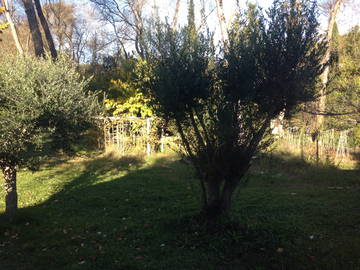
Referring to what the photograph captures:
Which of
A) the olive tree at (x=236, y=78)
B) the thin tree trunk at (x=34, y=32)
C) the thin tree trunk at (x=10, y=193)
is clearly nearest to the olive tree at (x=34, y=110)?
the thin tree trunk at (x=10, y=193)

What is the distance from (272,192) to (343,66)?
280 inches

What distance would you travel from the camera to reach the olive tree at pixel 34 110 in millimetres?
5223

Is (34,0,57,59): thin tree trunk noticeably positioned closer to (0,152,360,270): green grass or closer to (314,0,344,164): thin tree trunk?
(0,152,360,270): green grass

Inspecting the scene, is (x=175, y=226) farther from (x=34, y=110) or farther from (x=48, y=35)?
(x=48, y=35)

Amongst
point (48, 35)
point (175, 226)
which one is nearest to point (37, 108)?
point (175, 226)

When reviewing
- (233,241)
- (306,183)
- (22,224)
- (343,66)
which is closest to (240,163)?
(233,241)

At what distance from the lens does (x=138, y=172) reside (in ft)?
34.3

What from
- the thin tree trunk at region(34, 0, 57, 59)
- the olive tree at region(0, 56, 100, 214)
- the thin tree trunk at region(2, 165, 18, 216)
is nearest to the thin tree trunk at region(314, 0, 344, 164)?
the olive tree at region(0, 56, 100, 214)

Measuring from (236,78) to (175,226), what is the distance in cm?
262

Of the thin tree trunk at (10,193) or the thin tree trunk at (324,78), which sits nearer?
the thin tree trunk at (324,78)

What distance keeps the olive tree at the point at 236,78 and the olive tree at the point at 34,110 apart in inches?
69.8

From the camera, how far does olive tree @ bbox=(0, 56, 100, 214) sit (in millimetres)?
5223

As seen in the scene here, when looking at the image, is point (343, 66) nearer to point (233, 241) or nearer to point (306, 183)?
point (306, 183)

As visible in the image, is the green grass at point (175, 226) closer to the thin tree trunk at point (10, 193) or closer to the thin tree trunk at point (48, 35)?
the thin tree trunk at point (10, 193)
